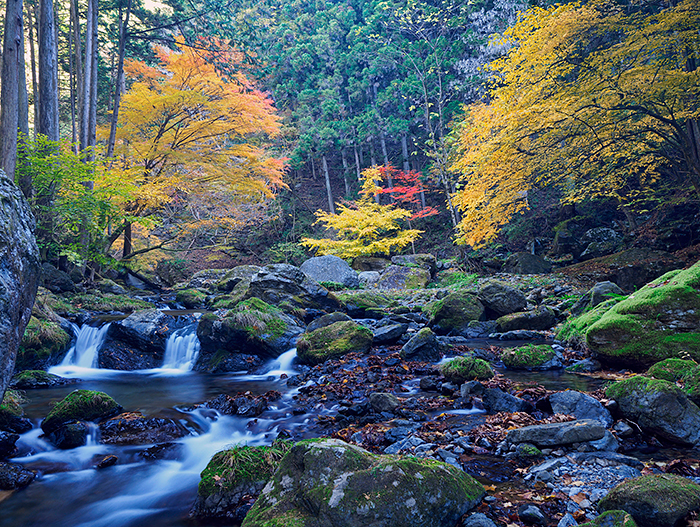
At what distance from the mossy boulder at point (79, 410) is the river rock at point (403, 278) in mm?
12484

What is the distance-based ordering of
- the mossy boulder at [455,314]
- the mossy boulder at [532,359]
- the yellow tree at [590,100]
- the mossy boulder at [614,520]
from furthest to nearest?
1. the mossy boulder at [455,314]
2. the yellow tree at [590,100]
3. the mossy boulder at [532,359]
4. the mossy boulder at [614,520]

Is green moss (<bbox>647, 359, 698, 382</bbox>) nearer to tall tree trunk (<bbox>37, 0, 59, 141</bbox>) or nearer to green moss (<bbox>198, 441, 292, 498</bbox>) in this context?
green moss (<bbox>198, 441, 292, 498</bbox>)

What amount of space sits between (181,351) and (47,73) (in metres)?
6.80

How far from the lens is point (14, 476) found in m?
3.51

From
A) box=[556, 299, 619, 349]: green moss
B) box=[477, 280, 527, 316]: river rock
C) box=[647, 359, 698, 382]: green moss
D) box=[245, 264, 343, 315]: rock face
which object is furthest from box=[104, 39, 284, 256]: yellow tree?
box=[647, 359, 698, 382]: green moss

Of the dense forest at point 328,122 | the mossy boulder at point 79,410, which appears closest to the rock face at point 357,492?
the mossy boulder at point 79,410

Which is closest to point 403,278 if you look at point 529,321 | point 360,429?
point 529,321

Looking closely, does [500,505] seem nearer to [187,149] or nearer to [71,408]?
[71,408]

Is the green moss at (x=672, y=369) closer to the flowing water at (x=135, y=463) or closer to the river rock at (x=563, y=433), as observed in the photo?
the river rock at (x=563, y=433)

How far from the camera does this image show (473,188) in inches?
435

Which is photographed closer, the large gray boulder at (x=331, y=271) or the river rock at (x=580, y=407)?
the river rock at (x=580, y=407)

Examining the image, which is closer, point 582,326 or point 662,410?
point 662,410

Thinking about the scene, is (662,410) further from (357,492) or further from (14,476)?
(14,476)

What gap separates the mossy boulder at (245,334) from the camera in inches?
314
